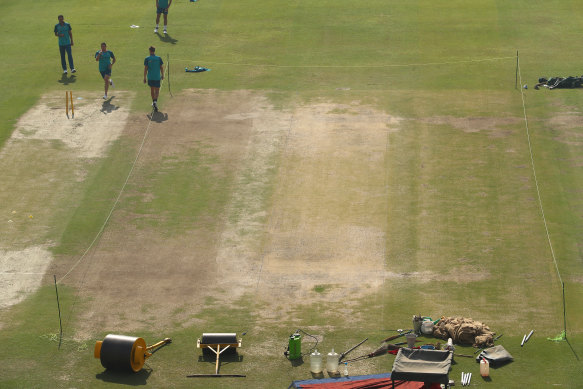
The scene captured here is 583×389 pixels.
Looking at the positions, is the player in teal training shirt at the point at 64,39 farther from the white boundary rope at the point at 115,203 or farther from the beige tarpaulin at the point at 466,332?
the beige tarpaulin at the point at 466,332

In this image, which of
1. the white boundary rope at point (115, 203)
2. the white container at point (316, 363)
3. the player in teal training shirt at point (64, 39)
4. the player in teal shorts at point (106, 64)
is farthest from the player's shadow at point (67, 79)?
the white container at point (316, 363)

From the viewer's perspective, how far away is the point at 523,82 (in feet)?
118

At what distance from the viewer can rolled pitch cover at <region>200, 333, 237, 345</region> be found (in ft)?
74.9

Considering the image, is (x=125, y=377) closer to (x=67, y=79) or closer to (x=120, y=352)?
(x=120, y=352)

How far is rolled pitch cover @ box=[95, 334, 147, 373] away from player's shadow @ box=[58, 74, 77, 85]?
17.2m

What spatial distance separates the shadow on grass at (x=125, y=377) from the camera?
2198cm

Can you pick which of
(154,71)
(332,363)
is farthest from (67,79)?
(332,363)

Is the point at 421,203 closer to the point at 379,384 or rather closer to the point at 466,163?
the point at 466,163

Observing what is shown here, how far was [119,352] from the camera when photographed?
2191 centimetres

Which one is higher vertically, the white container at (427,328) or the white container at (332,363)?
the white container at (427,328)

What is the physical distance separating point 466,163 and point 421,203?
2750 millimetres

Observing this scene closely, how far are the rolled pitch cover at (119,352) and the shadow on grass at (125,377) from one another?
A: 160mm

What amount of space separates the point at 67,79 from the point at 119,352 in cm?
1790

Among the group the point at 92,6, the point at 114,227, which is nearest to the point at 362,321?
the point at 114,227
